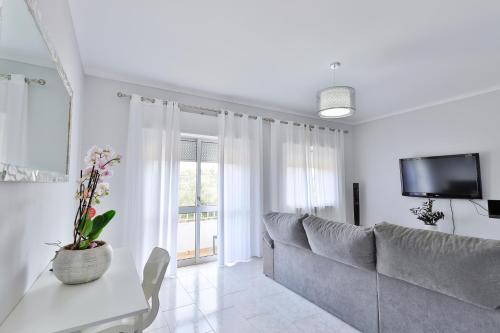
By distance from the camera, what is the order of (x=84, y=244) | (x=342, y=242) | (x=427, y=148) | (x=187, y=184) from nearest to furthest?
(x=84, y=244) → (x=342, y=242) → (x=187, y=184) → (x=427, y=148)

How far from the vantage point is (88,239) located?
134cm

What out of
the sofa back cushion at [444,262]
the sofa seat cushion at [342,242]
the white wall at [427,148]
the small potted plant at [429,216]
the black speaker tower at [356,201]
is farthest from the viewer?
the black speaker tower at [356,201]

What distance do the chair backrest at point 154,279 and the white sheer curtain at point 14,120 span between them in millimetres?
898

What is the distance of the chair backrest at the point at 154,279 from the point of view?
1.39m

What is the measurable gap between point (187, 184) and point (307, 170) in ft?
6.96

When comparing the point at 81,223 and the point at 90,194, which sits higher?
the point at 90,194

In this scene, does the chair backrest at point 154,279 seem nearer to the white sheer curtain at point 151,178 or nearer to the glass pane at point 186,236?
the white sheer curtain at point 151,178

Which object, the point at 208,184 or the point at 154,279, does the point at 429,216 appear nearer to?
the point at 208,184

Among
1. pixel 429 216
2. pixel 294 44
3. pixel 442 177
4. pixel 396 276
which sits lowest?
pixel 396 276

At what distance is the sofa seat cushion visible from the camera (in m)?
1.78

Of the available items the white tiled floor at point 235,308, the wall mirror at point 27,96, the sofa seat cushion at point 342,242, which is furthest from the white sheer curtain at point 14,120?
the sofa seat cushion at point 342,242

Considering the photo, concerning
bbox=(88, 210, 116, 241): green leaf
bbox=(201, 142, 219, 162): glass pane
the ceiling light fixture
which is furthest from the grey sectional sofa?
bbox=(201, 142, 219, 162): glass pane

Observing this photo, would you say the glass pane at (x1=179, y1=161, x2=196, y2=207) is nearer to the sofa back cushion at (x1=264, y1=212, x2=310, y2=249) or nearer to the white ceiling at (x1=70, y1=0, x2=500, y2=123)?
the white ceiling at (x1=70, y1=0, x2=500, y2=123)

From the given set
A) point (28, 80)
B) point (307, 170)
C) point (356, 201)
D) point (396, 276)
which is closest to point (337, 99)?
point (396, 276)
